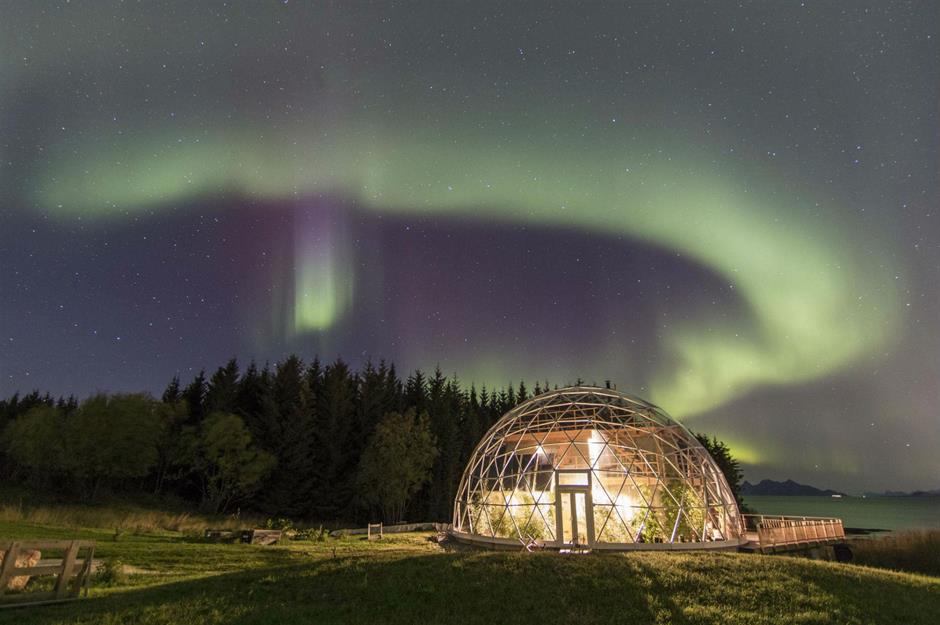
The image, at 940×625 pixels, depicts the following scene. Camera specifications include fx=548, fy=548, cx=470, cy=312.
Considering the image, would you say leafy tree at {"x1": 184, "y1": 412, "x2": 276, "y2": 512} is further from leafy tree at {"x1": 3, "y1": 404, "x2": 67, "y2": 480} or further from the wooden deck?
the wooden deck

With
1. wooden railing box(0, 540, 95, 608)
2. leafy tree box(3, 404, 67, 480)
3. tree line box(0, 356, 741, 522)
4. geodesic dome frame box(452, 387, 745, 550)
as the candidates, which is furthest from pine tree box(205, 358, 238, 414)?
wooden railing box(0, 540, 95, 608)

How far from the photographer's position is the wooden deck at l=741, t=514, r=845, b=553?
21062mm

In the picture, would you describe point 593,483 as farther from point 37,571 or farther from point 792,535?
point 37,571

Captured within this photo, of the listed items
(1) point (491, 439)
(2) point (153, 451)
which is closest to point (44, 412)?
(2) point (153, 451)

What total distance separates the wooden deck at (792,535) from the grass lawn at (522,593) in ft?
21.9

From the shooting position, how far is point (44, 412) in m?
43.8

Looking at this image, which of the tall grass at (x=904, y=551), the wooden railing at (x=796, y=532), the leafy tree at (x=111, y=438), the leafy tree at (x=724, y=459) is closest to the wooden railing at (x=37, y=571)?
the wooden railing at (x=796, y=532)

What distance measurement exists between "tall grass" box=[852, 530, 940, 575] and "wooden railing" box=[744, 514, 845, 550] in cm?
337

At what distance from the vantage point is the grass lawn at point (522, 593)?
9188mm

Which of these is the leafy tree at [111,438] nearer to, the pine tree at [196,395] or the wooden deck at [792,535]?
the pine tree at [196,395]

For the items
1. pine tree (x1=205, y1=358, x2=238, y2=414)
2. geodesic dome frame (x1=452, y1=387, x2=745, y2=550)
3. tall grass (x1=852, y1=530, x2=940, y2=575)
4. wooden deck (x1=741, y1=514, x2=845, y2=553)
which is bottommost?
tall grass (x1=852, y1=530, x2=940, y2=575)

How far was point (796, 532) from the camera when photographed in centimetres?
2227

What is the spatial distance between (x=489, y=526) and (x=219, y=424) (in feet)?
91.0

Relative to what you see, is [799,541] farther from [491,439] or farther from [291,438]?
[291,438]
